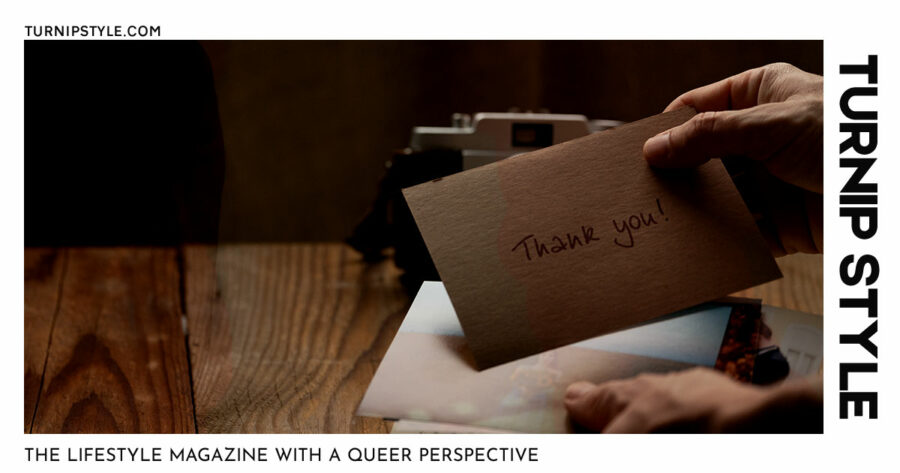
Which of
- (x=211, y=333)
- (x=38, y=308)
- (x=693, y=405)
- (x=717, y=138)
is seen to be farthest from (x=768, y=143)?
(x=38, y=308)

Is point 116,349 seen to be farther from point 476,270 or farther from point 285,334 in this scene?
point 476,270

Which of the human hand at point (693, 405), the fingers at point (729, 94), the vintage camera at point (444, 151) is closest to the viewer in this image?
the human hand at point (693, 405)

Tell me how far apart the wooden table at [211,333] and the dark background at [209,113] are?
0.06 m

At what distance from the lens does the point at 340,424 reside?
1.06ft

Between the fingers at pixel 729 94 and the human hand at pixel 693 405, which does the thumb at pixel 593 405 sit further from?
the fingers at pixel 729 94

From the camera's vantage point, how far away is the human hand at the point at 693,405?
10.6 inches

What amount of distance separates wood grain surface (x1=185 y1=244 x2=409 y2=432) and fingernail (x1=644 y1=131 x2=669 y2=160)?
148 millimetres

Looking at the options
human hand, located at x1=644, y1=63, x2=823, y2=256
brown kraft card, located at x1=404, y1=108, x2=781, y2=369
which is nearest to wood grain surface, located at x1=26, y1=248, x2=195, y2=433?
brown kraft card, located at x1=404, y1=108, x2=781, y2=369

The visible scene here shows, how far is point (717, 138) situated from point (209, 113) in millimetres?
359

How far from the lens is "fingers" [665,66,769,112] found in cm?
37

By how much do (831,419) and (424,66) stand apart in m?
0.92

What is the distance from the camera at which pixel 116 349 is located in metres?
0.56

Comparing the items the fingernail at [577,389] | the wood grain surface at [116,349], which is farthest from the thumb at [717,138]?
the wood grain surface at [116,349]
